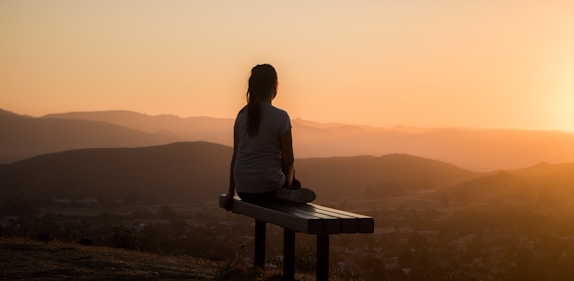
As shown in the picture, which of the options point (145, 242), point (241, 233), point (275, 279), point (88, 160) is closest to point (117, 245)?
point (145, 242)

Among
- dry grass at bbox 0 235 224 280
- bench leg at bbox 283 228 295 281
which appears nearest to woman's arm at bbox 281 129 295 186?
bench leg at bbox 283 228 295 281

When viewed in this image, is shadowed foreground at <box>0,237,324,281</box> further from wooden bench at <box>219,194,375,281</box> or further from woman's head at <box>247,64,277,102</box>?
woman's head at <box>247,64,277,102</box>

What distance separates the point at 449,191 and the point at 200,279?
328ft

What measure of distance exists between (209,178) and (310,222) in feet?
378

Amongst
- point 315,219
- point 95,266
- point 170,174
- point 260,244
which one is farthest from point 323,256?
point 170,174

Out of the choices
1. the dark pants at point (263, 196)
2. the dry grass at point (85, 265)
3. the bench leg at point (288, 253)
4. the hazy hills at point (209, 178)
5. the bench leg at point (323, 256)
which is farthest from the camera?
the hazy hills at point (209, 178)

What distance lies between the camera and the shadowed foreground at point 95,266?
884cm

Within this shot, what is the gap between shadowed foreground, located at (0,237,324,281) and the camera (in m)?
8.84

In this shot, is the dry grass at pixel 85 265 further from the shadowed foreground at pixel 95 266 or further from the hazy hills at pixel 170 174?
the hazy hills at pixel 170 174

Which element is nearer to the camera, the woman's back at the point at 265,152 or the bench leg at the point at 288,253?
the bench leg at the point at 288,253

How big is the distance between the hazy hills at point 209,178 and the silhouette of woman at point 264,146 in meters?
81.0

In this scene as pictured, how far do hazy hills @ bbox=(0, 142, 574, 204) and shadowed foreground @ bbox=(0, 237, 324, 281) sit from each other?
259 ft

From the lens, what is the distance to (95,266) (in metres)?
9.82

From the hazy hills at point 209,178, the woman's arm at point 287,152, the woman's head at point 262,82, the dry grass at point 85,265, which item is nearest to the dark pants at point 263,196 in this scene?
the woman's arm at point 287,152
